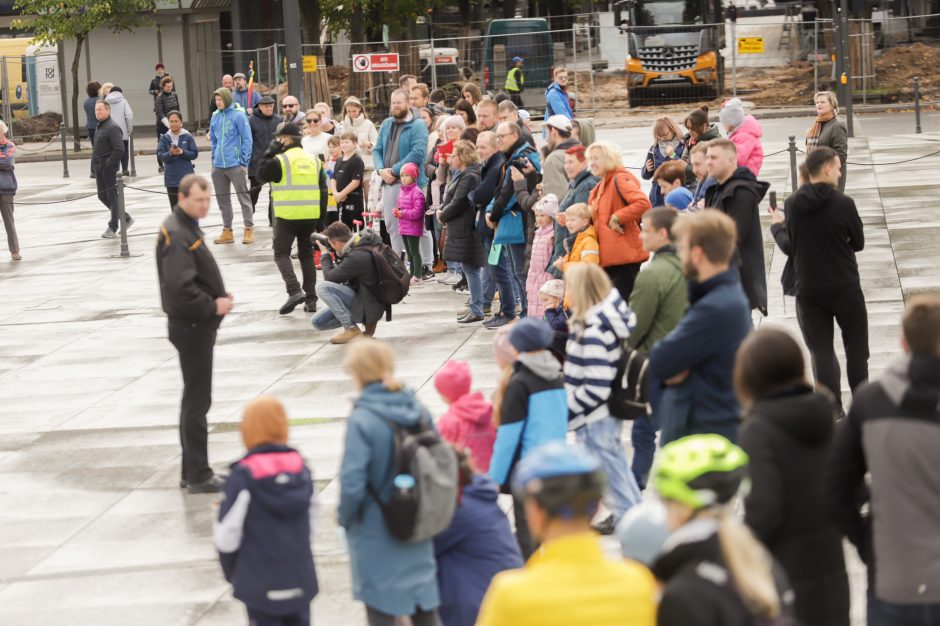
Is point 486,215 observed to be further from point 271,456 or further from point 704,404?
point 271,456

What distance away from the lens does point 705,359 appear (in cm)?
634

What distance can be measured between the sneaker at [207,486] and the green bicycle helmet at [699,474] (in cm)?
550

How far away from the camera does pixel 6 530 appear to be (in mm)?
8625

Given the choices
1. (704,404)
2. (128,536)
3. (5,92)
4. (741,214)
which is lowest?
(128,536)

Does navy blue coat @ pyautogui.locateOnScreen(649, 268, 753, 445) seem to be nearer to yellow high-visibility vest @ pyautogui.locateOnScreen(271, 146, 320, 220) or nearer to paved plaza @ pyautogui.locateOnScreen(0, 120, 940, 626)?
paved plaza @ pyautogui.locateOnScreen(0, 120, 940, 626)

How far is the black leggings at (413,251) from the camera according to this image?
15.7m

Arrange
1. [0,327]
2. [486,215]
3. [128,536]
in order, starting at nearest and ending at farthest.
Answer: [128,536] < [486,215] < [0,327]

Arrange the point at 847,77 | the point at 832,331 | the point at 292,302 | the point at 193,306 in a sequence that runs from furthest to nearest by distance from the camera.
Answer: the point at 847,77 < the point at 292,302 < the point at 832,331 < the point at 193,306

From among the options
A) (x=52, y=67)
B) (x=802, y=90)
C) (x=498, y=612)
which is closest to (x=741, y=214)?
(x=498, y=612)

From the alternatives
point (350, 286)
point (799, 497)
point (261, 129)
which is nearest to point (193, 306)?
point (350, 286)

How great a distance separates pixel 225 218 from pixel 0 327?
4.83 m

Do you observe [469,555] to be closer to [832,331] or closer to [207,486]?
[207,486]

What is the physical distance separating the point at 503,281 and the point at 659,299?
558 cm

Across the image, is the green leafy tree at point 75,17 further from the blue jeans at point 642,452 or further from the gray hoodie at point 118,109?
the blue jeans at point 642,452
